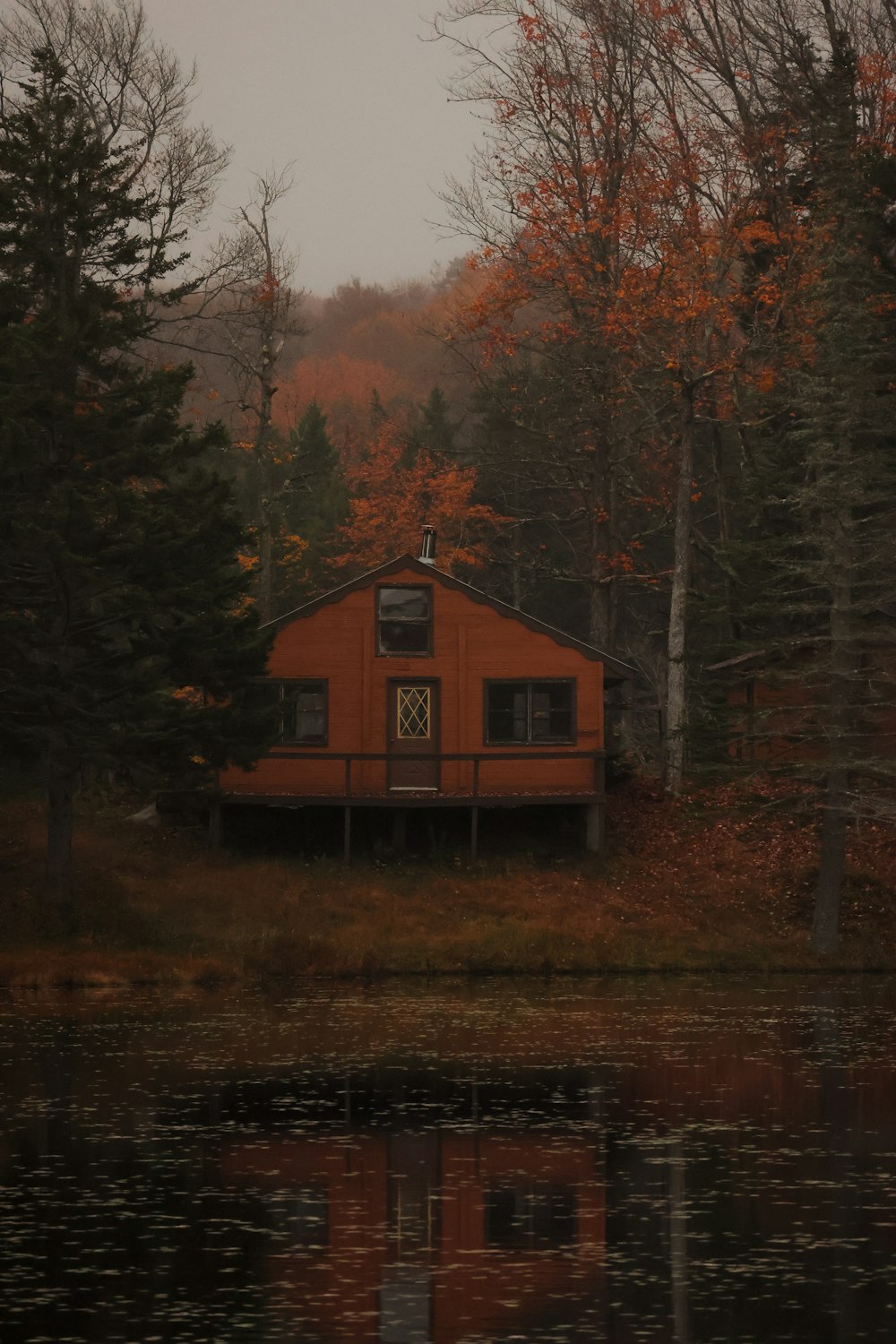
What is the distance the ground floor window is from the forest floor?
2.81 metres

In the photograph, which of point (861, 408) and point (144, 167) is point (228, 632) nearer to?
point (861, 408)

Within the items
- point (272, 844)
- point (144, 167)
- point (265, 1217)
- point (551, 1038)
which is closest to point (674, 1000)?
point (551, 1038)

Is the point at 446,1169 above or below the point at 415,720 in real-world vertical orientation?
below

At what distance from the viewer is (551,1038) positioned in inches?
1215

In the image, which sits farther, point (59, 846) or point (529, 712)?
point (529, 712)

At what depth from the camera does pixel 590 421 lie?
53875 mm

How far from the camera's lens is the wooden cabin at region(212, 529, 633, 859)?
46.2 m

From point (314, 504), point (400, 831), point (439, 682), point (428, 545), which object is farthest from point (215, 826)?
point (314, 504)

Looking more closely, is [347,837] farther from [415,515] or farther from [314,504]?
[314,504]

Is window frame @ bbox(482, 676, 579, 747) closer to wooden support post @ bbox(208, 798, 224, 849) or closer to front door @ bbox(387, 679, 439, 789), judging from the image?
front door @ bbox(387, 679, 439, 789)

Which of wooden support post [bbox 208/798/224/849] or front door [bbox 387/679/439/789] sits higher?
front door [bbox 387/679/439/789]

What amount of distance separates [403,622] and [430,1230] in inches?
1113

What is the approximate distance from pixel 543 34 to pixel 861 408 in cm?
1780

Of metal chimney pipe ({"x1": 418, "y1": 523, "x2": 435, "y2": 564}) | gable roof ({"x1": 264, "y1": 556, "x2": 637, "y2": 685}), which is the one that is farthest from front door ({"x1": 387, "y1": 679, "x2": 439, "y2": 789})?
metal chimney pipe ({"x1": 418, "y1": 523, "x2": 435, "y2": 564})
